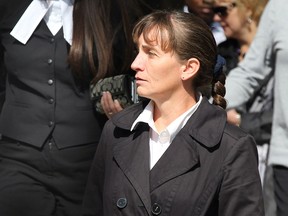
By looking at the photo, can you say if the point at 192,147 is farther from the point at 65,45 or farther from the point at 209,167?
the point at 65,45

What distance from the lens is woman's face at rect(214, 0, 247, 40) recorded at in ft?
17.3

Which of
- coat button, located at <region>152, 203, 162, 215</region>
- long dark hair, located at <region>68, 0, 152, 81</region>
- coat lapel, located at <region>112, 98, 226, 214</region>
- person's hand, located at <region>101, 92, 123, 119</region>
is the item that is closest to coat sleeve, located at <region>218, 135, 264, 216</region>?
coat lapel, located at <region>112, 98, 226, 214</region>

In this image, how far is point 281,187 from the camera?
4.51 meters

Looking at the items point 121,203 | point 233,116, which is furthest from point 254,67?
point 121,203

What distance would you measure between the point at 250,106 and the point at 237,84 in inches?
9.6

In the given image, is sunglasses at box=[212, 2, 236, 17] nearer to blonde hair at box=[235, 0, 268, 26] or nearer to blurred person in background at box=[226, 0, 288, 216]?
blonde hair at box=[235, 0, 268, 26]

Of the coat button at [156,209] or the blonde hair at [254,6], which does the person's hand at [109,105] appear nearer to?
the coat button at [156,209]

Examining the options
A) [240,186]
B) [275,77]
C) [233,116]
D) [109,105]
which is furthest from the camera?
[233,116]

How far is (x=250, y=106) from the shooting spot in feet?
16.4

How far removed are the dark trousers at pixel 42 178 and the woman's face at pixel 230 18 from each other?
4.26 feet

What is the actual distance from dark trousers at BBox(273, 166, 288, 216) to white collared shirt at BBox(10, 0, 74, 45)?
124cm

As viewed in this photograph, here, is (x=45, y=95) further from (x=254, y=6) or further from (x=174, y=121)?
(x=254, y=6)

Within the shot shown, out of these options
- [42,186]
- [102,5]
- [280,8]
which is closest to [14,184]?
[42,186]

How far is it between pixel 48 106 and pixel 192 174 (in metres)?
1.14
